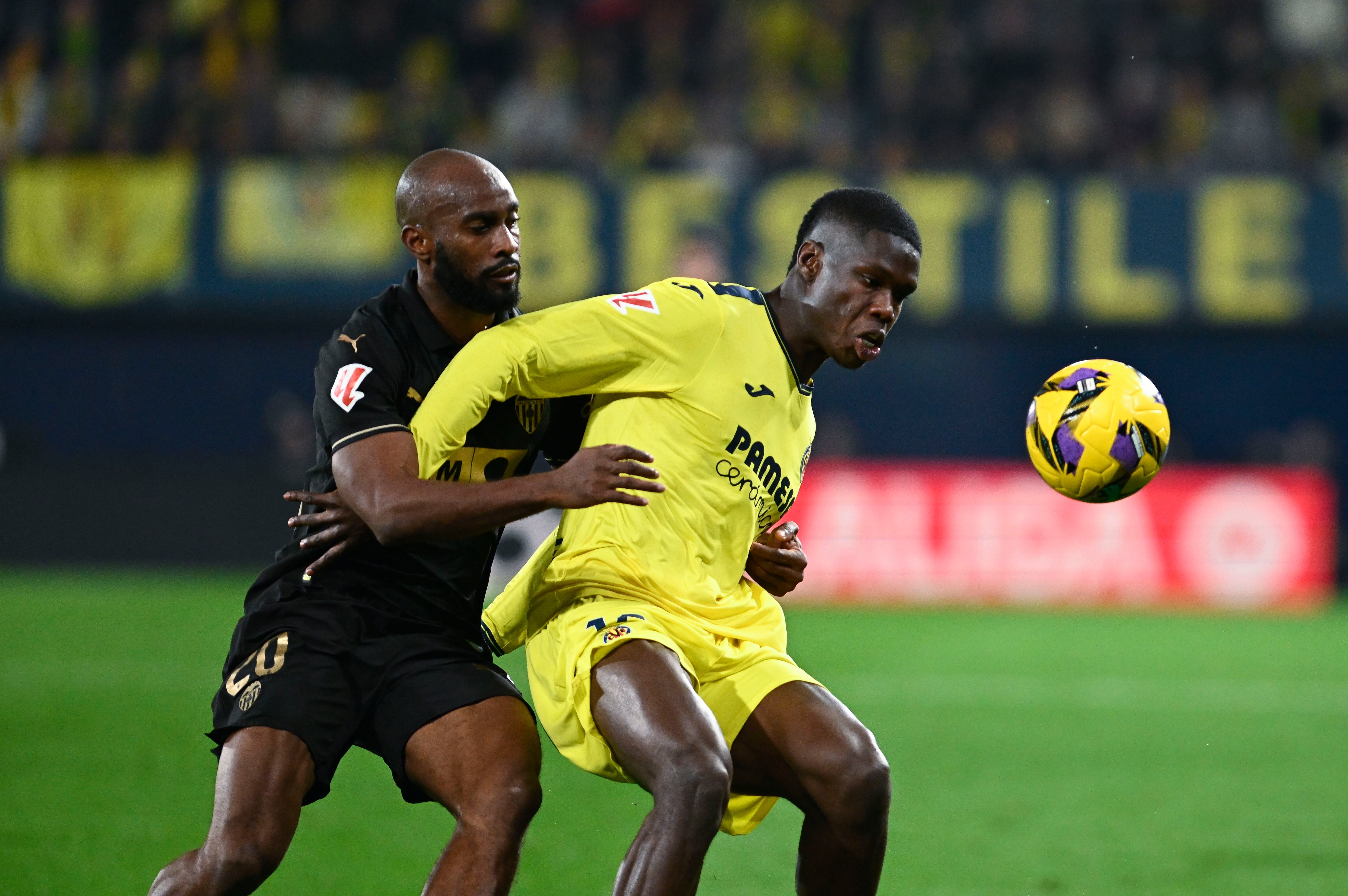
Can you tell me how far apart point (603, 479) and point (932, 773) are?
12.8 ft

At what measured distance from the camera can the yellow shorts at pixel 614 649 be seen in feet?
11.8

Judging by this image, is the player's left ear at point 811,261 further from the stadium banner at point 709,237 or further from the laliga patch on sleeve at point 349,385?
the stadium banner at point 709,237

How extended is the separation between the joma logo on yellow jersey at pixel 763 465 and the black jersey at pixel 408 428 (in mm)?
447

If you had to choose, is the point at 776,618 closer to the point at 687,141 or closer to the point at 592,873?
the point at 592,873

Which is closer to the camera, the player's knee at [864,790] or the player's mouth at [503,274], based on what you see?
the player's knee at [864,790]

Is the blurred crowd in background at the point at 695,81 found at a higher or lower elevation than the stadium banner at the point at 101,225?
higher

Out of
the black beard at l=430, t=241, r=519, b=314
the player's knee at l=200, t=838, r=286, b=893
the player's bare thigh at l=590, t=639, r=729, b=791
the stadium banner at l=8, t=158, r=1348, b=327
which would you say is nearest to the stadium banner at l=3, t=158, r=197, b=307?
the stadium banner at l=8, t=158, r=1348, b=327

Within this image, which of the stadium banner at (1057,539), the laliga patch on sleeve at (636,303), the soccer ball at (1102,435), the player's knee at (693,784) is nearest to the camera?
the player's knee at (693,784)

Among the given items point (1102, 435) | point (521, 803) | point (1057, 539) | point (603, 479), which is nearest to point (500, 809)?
point (521, 803)

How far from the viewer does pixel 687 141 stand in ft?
52.3

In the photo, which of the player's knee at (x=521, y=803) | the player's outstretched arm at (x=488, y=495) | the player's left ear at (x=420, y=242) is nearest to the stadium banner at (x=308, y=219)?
the player's left ear at (x=420, y=242)

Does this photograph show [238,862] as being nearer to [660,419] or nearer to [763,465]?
[660,419]

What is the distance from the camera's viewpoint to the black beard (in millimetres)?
3867

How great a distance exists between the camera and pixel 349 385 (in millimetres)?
3682
